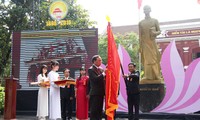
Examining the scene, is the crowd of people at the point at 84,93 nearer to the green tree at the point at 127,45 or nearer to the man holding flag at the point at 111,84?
the man holding flag at the point at 111,84

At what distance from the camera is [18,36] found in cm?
971

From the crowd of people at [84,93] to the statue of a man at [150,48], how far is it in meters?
1.49

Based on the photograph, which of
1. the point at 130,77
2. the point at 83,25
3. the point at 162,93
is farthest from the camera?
the point at 83,25

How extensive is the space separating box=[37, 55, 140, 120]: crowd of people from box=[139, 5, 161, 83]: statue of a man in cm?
149

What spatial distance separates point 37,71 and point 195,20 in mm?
12679

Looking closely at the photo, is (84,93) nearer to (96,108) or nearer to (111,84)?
(96,108)

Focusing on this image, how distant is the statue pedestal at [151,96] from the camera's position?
7.14 metres

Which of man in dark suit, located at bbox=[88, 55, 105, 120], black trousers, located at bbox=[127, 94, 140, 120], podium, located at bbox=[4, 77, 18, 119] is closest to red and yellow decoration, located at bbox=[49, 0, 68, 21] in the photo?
black trousers, located at bbox=[127, 94, 140, 120]

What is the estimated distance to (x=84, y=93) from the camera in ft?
21.1

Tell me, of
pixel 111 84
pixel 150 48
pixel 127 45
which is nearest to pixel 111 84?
pixel 111 84

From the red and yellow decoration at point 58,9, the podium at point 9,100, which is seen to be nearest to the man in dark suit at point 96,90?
the podium at point 9,100

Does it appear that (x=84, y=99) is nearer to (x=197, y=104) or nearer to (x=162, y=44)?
(x=197, y=104)

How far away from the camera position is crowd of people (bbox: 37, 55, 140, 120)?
4.22m

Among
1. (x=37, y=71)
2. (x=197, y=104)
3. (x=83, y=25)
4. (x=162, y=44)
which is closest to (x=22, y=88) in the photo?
(x=37, y=71)
